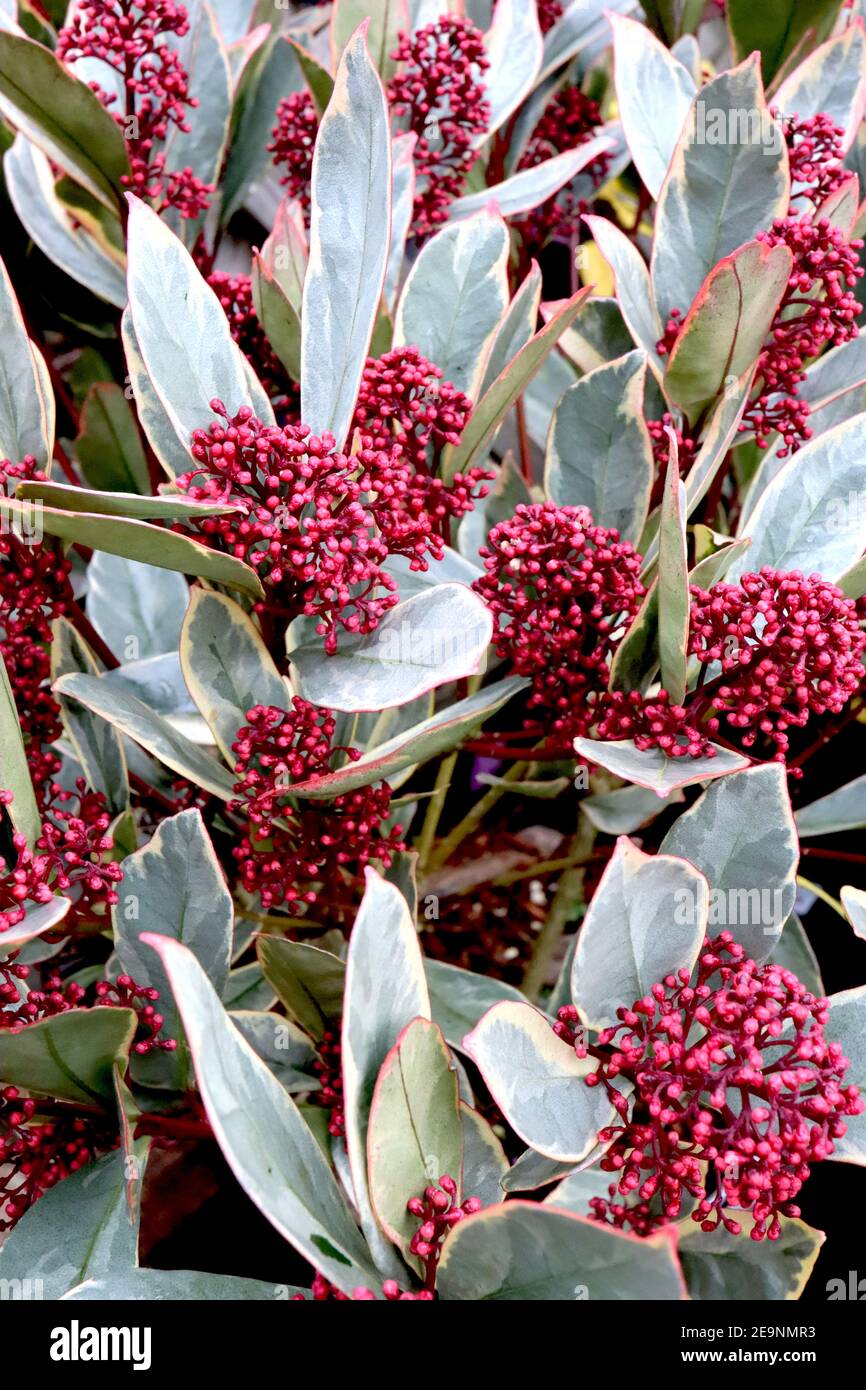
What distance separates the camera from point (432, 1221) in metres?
0.50

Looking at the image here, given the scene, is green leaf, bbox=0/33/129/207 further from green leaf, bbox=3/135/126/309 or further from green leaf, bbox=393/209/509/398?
green leaf, bbox=393/209/509/398

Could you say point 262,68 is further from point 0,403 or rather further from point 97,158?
point 0,403

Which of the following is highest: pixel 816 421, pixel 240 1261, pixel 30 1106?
pixel 816 421

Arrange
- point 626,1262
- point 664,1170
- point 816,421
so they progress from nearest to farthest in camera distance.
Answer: point 626,1262
point 664,1170
point 816,421

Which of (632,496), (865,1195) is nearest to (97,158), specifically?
(632,496)

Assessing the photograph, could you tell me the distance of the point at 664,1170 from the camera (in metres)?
0.49

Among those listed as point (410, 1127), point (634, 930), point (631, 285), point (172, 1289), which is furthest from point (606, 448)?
point (172, 1289)

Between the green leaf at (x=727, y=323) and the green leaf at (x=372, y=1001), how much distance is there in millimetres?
355

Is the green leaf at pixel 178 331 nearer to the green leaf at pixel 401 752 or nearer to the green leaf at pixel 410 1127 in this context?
the green leaf at pixel 401 752

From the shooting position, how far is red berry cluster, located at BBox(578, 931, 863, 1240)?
478 millimetres

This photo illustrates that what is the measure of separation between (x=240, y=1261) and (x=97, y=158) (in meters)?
0.75

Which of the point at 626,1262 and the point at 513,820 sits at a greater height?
the point at 626,1262

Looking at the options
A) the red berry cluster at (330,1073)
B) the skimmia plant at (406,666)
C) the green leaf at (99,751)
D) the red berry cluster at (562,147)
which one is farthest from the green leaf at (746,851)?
the red berry cluster at (562,147)

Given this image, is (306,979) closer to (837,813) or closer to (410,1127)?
(410,1127)
